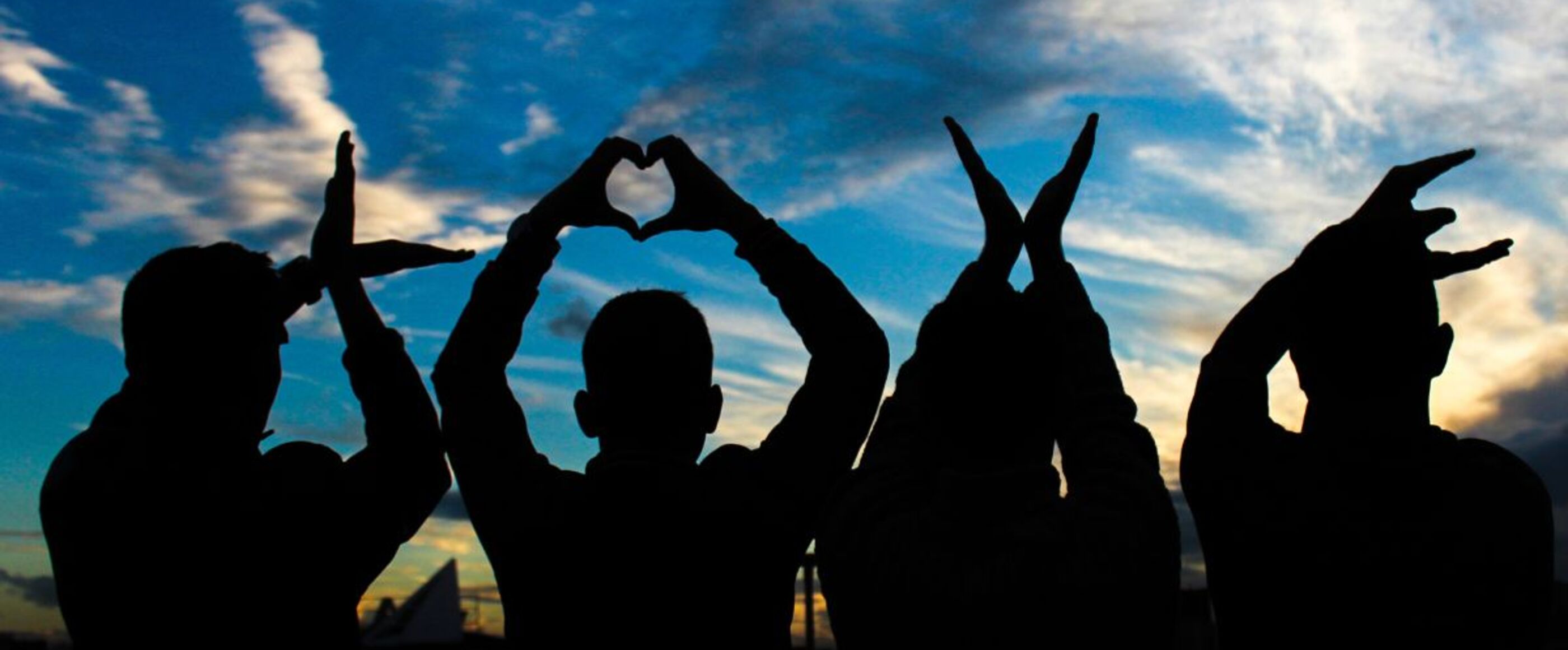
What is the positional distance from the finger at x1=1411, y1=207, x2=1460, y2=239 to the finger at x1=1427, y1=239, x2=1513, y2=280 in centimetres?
7

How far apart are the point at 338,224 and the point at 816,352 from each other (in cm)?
161

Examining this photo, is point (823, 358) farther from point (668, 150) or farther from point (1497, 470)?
point (1497, 470)

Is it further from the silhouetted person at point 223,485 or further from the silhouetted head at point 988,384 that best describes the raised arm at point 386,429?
the silhouetted head at point 988,384

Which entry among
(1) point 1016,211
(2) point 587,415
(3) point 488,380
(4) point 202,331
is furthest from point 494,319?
(1) point 1016,211

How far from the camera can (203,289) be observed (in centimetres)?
401

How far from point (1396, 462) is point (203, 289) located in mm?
3600

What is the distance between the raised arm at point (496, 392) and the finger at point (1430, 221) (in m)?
2.68

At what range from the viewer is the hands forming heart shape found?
4508mm

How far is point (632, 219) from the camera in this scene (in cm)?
467

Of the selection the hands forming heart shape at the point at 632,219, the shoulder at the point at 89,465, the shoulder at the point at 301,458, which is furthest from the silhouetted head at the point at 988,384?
the shoulder at the point at 89,465

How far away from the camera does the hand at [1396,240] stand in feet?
13.1

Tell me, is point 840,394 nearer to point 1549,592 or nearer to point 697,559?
point 697,559

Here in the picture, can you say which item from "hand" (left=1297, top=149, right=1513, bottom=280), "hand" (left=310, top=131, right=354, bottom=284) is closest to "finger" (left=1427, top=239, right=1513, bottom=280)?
"hand" (left=1297, top=149, right=1513, bottom=280)

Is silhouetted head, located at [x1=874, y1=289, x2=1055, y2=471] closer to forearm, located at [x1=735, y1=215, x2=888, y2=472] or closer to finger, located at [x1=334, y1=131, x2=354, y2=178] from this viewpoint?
forearm, located at [x1=735, y1=215, x2=888, y2=472]
